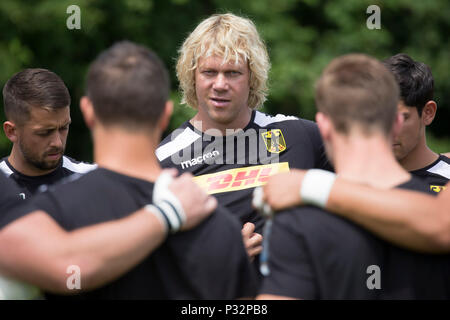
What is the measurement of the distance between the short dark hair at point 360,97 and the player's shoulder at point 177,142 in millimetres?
1911

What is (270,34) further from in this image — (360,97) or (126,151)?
(126,151)

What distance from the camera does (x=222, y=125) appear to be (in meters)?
4.20

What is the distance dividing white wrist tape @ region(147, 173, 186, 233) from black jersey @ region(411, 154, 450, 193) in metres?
2.43

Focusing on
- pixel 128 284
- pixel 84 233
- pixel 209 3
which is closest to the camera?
pixel 84 233

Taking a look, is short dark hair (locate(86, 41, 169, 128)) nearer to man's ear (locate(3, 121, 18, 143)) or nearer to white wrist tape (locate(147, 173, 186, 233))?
white wrist tape (locate(147, 173, 186, 233))

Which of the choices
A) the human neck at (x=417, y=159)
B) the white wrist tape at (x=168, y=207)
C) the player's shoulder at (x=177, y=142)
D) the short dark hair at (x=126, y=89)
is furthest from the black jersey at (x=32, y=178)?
the human neck at (x=417, y=159)

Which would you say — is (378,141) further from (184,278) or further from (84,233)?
(84,233)

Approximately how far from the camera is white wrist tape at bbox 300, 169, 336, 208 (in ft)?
7.34

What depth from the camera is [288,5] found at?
37.7 ft

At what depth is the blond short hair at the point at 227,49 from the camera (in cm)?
414

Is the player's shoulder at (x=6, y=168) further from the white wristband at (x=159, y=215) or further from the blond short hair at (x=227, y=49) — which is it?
the white wristband at (x=159, y=215)

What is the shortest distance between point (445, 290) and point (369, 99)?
0.85 metres

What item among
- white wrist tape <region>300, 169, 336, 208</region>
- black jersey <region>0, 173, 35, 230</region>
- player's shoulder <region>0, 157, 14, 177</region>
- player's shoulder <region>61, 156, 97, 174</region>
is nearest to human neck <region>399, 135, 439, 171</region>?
white wrist tape <region>300, 169, 336, 208</region>
